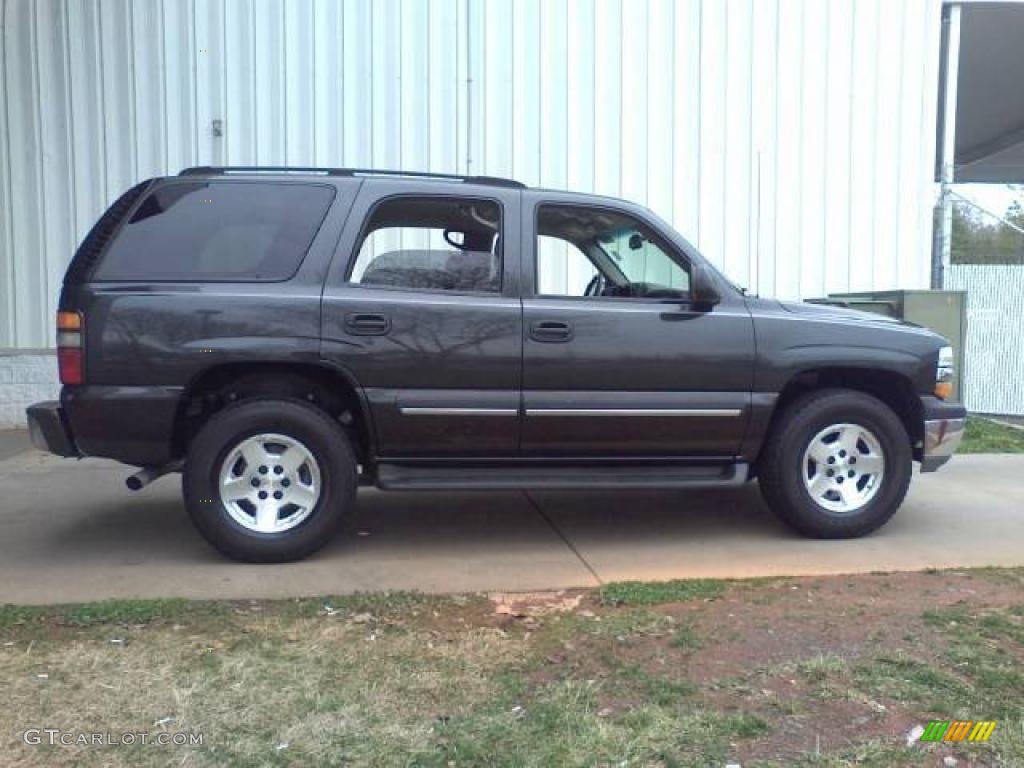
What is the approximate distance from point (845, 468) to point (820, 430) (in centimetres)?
32

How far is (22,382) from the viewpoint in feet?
31.0

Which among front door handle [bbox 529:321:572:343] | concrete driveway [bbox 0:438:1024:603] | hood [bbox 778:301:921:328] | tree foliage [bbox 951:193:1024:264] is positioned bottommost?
concrete driveway [bbox 0:438:1024:603]

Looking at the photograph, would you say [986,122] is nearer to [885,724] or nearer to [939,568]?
[939,568]

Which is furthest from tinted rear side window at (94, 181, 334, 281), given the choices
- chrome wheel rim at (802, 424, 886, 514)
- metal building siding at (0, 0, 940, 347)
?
metal building siding at (0, 0, 940, 347)

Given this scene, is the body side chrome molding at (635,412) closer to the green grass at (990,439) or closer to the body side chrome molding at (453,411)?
the body side chrome molding at (453,411)

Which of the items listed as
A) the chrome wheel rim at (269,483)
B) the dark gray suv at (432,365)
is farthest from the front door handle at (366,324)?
the chrome wheel rim at (269,483)

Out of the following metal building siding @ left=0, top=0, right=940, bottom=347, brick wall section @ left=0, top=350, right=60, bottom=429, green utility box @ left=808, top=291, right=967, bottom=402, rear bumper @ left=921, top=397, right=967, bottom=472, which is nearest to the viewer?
rear bumper @ left=921, top=397, right=967, bottom=472

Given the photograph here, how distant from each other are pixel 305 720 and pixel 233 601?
133 centimetres

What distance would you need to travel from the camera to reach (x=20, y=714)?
10.3 feet

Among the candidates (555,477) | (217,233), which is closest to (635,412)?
(555,477)
